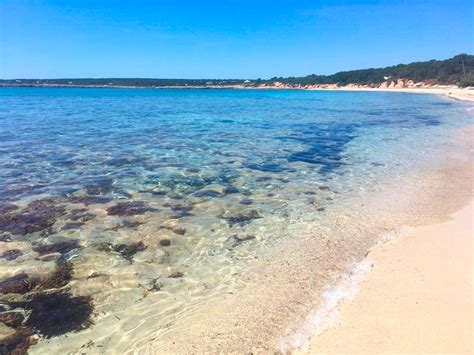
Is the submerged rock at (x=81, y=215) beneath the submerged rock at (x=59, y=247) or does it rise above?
above

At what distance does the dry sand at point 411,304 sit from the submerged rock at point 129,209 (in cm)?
462

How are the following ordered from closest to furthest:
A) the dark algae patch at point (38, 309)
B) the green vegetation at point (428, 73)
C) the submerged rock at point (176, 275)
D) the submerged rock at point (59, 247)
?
the dark algae patch at point (38, 309)
the submerged rock at point (176, 275)
the submerged rock at point (59, 247)
the green vegetation at point (428, 73)

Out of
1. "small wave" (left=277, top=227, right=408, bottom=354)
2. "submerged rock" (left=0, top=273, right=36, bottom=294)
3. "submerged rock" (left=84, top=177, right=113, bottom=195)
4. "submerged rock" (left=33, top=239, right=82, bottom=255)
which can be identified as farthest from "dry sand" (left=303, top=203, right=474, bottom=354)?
"submerged rock" (left=84, top=177, right=113, bottom=195)

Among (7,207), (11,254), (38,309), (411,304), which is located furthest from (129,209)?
(411,304)

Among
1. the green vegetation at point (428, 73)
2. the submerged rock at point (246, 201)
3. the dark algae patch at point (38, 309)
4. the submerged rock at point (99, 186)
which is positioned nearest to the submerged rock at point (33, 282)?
the dark algae patch at point (38, 309)

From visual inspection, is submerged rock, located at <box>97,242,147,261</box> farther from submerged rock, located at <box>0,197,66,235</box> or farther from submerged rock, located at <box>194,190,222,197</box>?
submerged rock, located at <box>194,190,222,197</box>

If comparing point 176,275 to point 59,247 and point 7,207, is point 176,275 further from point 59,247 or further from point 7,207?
point 7,207

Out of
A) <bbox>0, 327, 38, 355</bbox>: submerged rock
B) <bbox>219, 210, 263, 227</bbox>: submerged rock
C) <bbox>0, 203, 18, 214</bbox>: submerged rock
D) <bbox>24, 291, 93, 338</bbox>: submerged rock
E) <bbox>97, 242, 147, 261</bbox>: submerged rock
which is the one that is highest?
<bbox>0, 203, 18, 214</bbox>: submerged rock

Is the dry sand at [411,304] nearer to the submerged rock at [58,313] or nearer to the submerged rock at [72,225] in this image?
the submerged rock at [58,313]

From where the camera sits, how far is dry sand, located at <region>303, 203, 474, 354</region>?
3.49m

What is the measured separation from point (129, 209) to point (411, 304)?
5570mm

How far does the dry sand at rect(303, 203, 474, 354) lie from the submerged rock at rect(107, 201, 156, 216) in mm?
4622

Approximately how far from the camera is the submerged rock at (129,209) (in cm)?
721

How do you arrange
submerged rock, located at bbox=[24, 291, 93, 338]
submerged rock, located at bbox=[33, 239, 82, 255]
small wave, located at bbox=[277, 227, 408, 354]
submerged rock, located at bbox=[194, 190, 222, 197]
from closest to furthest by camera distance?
small wave, located at bbox=[277, 227, 408, 354], submerged rock, located at bbox=[24, 291, 93, 338], submerged rock, located at bbox=[33, 239, 82, 255], submerged rock, located at bbox=[194, 190, 222, 197]
